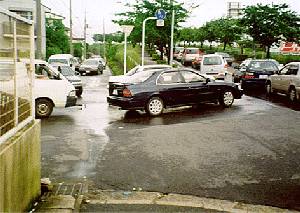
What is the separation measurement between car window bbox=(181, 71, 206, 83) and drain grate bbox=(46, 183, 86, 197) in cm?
835

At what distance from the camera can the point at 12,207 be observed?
3.99 m

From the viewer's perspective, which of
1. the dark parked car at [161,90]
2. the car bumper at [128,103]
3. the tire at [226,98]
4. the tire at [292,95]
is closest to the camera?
the car bumper at [128,103]

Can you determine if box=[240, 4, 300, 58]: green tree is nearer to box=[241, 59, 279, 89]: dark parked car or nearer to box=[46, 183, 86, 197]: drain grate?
box=[241, 59, 279, 89]: dark parked car

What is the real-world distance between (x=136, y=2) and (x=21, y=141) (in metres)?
30.3

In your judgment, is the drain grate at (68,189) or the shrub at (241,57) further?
the shrub at (241,57)

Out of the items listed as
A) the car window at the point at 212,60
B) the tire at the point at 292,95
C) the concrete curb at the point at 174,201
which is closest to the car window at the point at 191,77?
the tire at the point at 292,95

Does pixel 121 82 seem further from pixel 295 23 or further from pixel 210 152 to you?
pixel 295 23

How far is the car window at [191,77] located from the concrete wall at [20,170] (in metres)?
8.95

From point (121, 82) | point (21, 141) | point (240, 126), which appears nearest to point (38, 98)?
point (121, 82)

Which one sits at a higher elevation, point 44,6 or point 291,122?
point 44,6

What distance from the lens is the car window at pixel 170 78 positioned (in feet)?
43.5

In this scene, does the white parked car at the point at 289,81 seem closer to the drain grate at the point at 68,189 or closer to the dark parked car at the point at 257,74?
the dark parked car at the point at 257,74

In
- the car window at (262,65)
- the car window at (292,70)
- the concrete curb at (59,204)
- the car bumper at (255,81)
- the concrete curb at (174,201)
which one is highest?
the car window at (262,65)

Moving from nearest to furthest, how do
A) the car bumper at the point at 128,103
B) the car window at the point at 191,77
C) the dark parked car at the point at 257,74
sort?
the car bumper at the point at 128,103, the car window at the point at 191,77, the dark parked car at the point at 257,74
